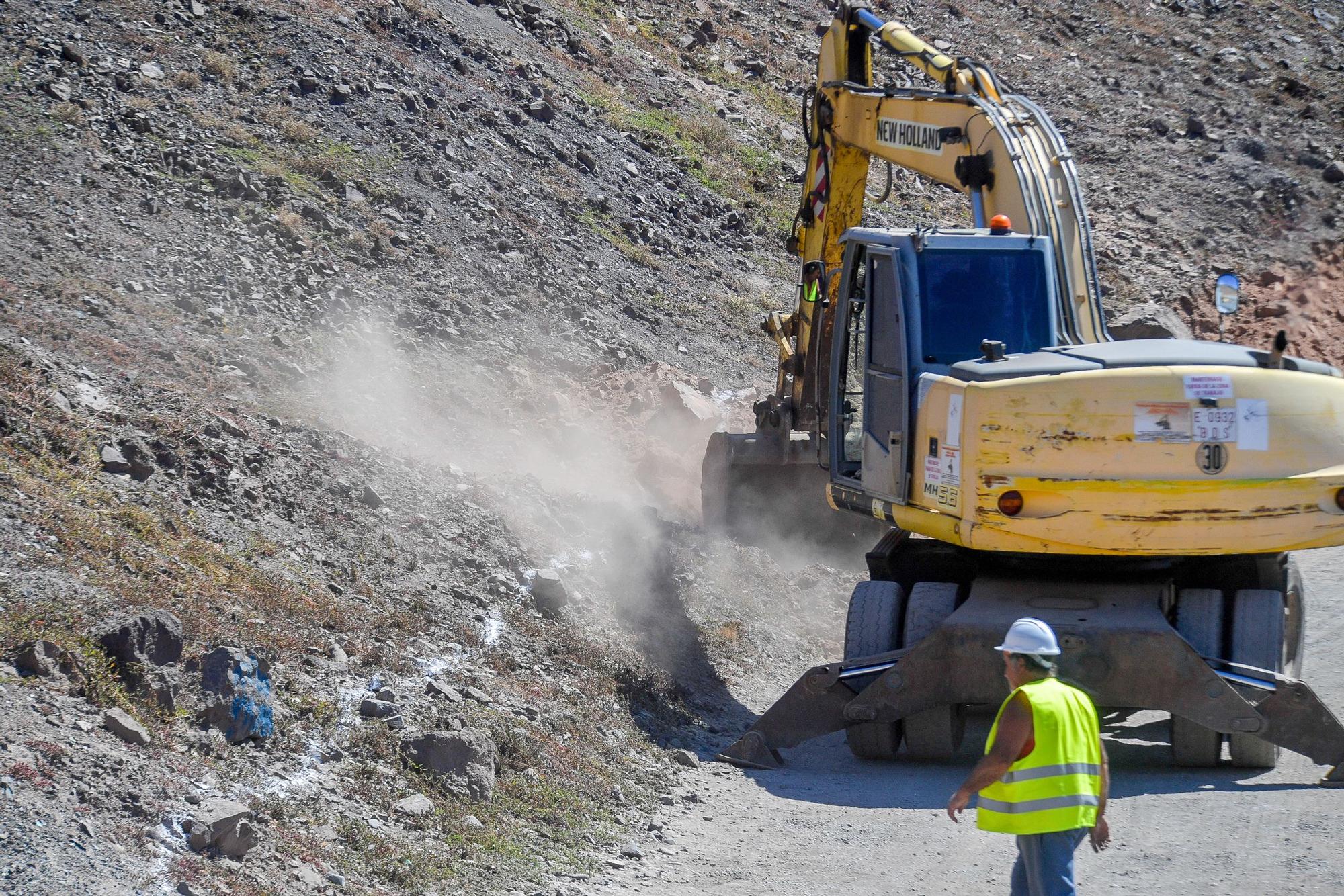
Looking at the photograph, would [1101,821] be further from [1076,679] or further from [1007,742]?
[1076,679]

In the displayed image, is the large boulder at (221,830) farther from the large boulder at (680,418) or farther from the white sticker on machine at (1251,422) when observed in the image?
the large boulder at (680,418)

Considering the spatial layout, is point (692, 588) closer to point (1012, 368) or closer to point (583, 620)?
point (583, 620)

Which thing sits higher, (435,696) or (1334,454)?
(1334,454)

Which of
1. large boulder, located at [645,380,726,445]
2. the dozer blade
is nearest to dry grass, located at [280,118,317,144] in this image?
large boulder, located at [645,380,726,445]

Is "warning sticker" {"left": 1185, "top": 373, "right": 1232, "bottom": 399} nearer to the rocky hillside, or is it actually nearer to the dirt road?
the dirt road

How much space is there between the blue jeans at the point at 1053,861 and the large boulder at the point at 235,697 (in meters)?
3.52

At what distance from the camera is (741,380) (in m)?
17.8

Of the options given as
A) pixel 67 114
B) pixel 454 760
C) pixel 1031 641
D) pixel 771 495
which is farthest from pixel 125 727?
pixel 67 114

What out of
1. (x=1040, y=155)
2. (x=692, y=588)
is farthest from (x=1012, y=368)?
(x=692, y=588)

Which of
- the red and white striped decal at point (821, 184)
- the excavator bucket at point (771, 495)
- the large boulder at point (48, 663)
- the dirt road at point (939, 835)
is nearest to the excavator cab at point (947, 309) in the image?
the dirt road at point (939, 835)

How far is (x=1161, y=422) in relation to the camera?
733cm

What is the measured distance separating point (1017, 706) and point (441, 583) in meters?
5.15

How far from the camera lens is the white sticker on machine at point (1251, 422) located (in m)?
7.32

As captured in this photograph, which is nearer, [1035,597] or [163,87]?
[1035,597]
